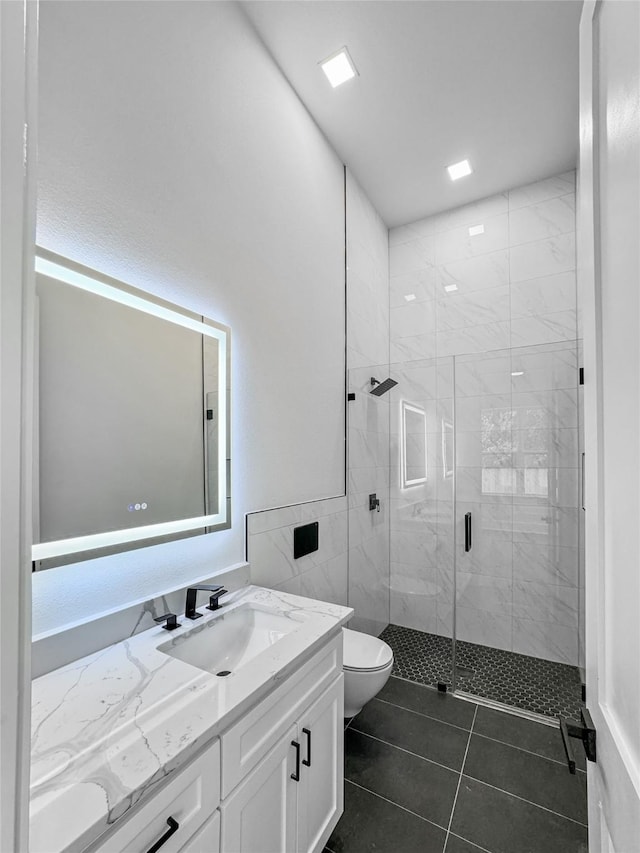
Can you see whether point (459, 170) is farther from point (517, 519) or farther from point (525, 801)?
point (525, 801)

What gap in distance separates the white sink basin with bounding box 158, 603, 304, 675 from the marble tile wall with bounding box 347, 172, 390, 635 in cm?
116

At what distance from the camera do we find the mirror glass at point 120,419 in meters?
1.09

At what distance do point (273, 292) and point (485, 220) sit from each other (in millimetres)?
2024

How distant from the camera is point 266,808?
1022 mm

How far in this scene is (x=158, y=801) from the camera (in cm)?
73

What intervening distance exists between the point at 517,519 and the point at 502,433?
1.91 ft

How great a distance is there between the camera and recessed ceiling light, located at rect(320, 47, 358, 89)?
2.00 metres

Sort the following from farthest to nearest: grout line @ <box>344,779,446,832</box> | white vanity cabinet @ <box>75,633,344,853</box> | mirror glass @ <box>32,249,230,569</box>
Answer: grout line @ <box>344,779,446,832</box>, mirror glass @ <box>32,249,230,569</box>, white vanity cabinet @ <box>75,633,344,853</box>

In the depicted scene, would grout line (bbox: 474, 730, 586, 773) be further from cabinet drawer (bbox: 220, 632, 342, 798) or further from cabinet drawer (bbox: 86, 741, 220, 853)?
cabinet drawer (bbox: 86, 741, 220, 853)

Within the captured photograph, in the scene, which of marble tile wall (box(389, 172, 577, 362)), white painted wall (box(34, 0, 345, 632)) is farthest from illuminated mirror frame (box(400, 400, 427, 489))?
white painted wall (box(34, 0, 345, 632))

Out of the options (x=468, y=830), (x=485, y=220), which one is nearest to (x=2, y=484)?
(x=468, y=830)

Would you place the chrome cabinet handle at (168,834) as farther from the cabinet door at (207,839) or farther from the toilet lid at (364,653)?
the toilet lid at (364,653)

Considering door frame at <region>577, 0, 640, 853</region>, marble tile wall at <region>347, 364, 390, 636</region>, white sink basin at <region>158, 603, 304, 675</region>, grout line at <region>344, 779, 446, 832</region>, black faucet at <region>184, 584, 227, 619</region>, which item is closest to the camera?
door frame at <region>577, 0, 640, 853</region>

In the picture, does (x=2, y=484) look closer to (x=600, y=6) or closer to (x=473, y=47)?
(x=600, y=6)
